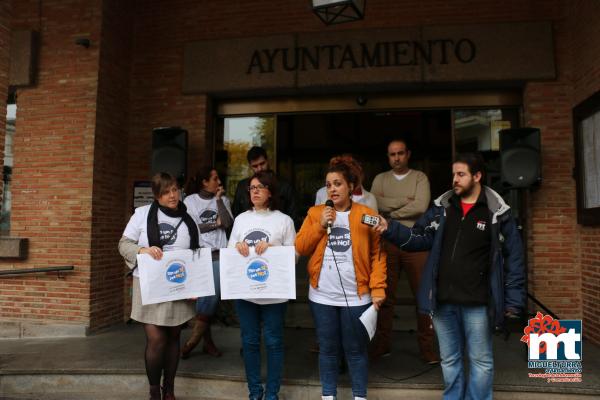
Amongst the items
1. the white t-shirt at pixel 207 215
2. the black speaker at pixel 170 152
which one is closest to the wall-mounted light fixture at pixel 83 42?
the black speaker at pixel 170 152

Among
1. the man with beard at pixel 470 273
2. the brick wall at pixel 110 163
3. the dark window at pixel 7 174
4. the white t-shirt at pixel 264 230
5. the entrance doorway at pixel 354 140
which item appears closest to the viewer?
the man with beard at pixel 470 273

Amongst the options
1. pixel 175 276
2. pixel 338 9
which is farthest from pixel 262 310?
pixel 338 9

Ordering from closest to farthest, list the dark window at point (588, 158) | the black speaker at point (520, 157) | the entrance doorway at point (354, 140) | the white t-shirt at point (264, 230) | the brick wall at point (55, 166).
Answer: the white t-shirt at point (264, 230) < the dark window at point (588, 158) < the black speaker at point (520, 157) < the brick wall at point (55, 166) < the entrance doorway at point (354, 140)

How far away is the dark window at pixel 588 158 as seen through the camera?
4.85 meters

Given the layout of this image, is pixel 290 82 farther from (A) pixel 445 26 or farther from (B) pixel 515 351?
(B) pixel 515 351

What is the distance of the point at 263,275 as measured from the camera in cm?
323

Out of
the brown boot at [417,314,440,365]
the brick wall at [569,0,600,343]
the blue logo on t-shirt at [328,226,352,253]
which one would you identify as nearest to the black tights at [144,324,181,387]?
the blue logo on t-shirt at [328,226,352,253]

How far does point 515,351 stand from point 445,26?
4.07m

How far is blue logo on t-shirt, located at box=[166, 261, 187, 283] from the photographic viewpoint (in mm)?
3268

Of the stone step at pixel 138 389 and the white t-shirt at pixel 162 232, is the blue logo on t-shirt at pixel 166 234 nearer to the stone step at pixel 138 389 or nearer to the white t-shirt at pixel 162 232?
the white t-shirt at pixel 162 232

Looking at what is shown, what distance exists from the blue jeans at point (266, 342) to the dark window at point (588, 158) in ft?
12.7

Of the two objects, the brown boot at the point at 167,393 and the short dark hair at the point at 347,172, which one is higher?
the short dark hair at the point at 347,172

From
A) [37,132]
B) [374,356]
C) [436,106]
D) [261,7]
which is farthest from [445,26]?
[37,132]

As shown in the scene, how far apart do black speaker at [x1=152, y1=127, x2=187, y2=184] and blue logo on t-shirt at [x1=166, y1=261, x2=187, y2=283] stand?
2412mm
